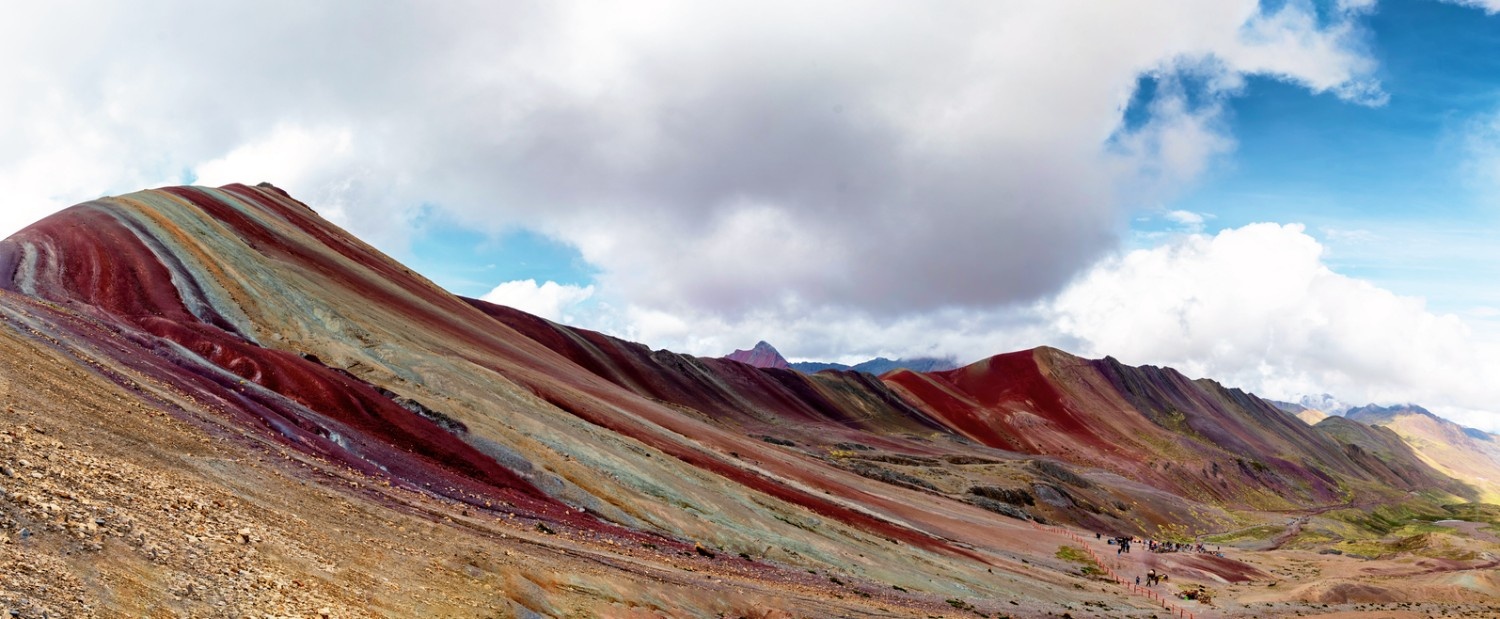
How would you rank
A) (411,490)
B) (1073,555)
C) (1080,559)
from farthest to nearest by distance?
(1073,555)
(1080,559)
(411,490)

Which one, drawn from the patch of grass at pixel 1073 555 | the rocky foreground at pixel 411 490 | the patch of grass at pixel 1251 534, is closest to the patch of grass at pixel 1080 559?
the patch of grass at pixel 1073 555

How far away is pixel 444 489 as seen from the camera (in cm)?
3766

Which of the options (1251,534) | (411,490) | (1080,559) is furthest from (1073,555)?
(1251,534)

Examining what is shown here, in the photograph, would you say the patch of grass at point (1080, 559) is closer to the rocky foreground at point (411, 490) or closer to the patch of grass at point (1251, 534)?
the rocky foreground at point (411, 490)

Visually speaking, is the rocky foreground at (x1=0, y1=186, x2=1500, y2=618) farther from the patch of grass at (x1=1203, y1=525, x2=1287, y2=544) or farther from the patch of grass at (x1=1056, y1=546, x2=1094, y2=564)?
the patch of grass at (x1=1203, y1=525, x2=1287, y2=544)

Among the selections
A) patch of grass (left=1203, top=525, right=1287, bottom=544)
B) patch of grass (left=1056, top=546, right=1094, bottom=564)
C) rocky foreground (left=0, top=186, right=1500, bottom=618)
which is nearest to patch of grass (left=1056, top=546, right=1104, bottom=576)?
patch of grass (left=1056, top=546, right=1094, bottom=564)

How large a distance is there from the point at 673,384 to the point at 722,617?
120 m

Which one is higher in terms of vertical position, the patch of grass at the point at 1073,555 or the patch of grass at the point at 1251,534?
the patch of grass at the point at 1251,534

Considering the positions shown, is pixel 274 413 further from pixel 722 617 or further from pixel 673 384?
pixel 673 384

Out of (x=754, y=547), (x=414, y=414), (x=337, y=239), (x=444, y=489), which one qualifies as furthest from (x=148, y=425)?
(x=337, y=239)

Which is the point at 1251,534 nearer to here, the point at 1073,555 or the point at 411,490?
the point at 1073,555

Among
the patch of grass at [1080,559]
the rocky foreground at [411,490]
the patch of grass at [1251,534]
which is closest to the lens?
the rocky foreground at [411,490]

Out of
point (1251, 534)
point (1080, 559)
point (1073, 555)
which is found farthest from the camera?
point (1251, 534)

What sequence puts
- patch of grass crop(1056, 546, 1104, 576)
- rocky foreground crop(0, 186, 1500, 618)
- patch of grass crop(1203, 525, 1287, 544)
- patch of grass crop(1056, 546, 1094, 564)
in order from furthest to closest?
patch of grass crop(1203, 525, 1287, 544) < patch of grass crop(1056, 546, 1094, 564) < patch of grass crop(1056, 546, 1104, 576) < rocky foreground crop(0, 186, 1500, 618)
